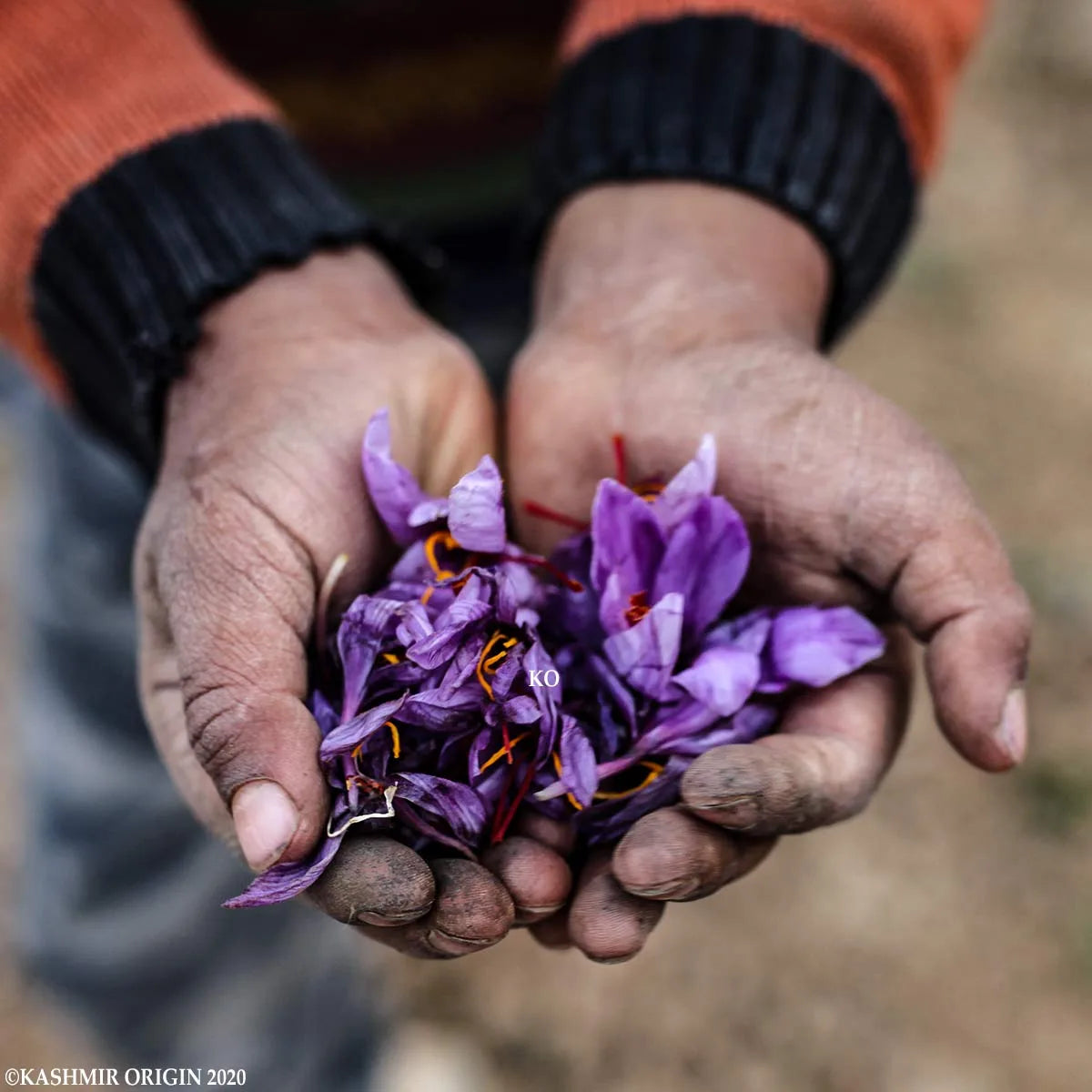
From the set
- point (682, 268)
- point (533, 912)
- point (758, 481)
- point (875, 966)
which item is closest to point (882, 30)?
point (682, 268)

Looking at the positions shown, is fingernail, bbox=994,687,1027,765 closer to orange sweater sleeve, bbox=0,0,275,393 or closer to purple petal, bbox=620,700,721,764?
purple petal, bbox=620,700,721,764

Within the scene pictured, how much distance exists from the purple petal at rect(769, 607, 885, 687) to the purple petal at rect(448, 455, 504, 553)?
19 cm

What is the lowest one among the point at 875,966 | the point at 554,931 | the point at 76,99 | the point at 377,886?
the point at 875,966

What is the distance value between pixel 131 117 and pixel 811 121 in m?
0.52

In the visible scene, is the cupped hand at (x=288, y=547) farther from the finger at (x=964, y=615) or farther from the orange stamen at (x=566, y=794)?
the finger at (x=964, y=615)

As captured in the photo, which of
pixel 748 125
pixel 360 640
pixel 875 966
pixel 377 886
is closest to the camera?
pixel 377 886

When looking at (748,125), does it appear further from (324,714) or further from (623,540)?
(324,714)

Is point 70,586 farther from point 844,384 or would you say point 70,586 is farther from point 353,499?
point 844,384

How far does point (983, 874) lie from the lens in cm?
162

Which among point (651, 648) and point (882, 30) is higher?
point (882, 30)

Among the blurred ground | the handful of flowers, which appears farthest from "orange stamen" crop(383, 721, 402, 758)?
the blurred ground

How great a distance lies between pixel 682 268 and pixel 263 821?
0.53 meters

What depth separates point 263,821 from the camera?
2.00 ft

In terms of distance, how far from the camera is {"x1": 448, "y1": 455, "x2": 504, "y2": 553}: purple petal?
27.9 inches
